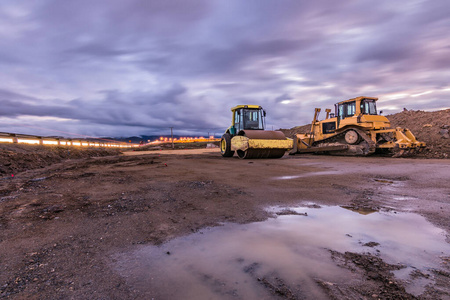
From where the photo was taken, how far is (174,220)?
332 centimetres

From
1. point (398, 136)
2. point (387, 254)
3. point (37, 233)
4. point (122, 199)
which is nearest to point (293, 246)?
point (387, 254)

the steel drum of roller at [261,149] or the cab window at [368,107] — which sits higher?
the cab window at [368,107]

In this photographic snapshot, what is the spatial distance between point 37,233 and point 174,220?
1.65 metres

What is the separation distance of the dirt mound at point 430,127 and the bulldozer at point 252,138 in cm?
882

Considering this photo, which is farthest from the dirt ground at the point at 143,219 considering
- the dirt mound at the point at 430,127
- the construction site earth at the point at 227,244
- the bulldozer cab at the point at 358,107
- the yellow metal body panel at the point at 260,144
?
the dirt mound at the point at 430,127

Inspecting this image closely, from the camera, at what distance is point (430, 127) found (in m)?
19.2

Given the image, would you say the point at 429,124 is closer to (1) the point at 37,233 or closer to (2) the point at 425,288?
(2) the point at 425,288

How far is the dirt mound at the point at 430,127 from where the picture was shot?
14.6m

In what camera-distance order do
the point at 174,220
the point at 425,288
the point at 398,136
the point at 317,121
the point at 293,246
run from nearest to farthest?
the point at 425,288, the point at 293,246, the point at 174,220, the point at 398,136, the point at 317,121

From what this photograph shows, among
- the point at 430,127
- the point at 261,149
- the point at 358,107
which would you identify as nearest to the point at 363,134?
the point at 358,107

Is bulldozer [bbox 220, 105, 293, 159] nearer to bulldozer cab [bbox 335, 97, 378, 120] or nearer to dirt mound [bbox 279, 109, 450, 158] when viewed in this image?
bulldozer cab [bbox 335, 97, 378, 120]

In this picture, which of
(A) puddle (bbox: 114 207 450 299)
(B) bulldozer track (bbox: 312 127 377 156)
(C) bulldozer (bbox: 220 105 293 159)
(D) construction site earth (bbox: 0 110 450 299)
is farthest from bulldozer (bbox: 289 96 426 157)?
(A) puddle (bbox: 114 207 450 299)

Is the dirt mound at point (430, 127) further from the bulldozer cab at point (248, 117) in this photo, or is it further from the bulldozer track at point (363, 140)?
the bulldozer cab at point (248, 117)

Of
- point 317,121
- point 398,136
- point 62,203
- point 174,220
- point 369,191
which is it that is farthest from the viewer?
point 317,121
